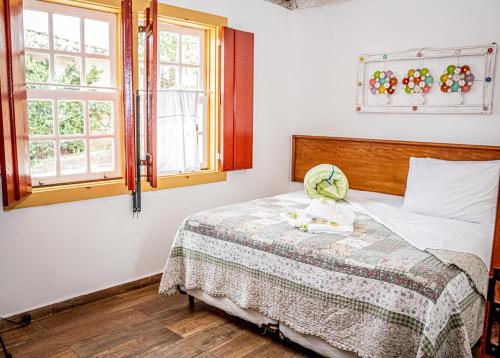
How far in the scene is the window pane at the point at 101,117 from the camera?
10.7 ft

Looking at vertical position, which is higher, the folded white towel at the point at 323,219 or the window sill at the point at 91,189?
the window sill at the point at 91,189

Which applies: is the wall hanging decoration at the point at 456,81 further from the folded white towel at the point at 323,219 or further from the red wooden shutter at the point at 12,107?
the red wooden shutter at the point at 12,107

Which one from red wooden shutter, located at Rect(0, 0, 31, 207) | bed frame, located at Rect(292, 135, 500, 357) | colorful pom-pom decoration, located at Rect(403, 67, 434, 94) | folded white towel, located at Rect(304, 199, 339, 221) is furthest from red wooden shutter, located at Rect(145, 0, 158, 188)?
colorful pom-pom decoration, located at Rect(403, 67, 434, 94)

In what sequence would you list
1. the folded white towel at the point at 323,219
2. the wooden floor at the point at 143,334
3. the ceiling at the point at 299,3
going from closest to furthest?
the wooden floor at the point at 143,334, the folded white towel at the point at 323,219, the ceiling at the point at 299,3

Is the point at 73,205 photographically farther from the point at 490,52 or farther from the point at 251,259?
the point at 490,52

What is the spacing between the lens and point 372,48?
13.2 ft

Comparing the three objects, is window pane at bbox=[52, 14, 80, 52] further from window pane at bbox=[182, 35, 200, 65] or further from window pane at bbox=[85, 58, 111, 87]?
window pane at bbox=[182, 35, 200, 65]

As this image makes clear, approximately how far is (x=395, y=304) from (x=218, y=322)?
1.29 meters

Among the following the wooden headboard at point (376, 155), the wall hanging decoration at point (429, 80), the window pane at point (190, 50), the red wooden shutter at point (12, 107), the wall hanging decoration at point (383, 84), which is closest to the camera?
the red wooden shutter at point (12, 107)

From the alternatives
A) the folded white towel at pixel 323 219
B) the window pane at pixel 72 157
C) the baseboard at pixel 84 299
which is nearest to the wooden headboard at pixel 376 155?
the folded white towel at pixel 323 219

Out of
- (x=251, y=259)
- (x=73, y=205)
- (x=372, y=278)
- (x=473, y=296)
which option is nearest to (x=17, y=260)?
(x=73, y=205)

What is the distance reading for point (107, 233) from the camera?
332cm

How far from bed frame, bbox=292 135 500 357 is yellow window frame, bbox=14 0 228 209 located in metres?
0.96

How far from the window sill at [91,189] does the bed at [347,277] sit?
24.6 inches
